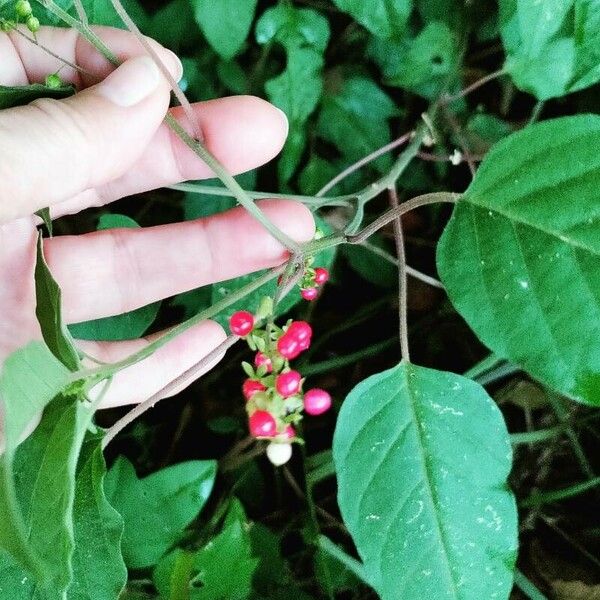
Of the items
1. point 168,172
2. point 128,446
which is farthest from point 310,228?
point 128,446

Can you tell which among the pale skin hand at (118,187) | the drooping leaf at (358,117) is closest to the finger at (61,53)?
the pale skin hand at (118,187)

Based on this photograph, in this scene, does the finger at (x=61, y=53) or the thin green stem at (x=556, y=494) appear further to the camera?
the thin green stem at (x=556, y=494)

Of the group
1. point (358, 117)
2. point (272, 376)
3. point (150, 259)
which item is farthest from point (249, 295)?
point (358, 117)

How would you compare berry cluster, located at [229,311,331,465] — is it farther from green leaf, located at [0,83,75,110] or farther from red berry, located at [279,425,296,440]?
green leaf, located at [0,83,75,110]

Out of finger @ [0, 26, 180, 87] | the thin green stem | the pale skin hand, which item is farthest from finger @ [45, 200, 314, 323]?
the thin green stem

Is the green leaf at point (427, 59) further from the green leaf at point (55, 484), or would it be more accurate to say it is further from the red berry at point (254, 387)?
the green leaf at point (55, 484)
